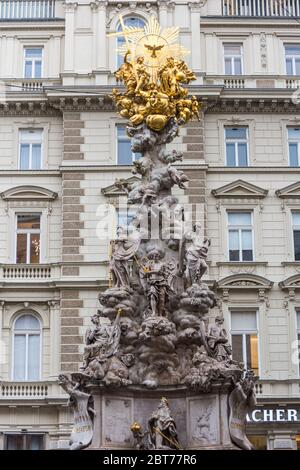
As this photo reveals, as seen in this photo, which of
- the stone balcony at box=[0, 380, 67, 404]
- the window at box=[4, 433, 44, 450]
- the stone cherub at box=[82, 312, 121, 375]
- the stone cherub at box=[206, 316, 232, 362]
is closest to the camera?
the stone cherub at box=[82, 312, 121, 375]

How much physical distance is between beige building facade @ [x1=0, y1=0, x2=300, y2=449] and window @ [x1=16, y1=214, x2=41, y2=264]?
49 millimetres

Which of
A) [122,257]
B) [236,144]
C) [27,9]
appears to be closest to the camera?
[122,257]

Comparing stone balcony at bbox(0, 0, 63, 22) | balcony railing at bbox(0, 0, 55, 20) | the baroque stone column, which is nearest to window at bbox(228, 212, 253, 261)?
the baroque stone column

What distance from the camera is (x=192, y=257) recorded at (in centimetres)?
1903

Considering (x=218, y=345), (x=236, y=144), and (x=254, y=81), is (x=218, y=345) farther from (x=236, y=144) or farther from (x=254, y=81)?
(x=254, y=81)

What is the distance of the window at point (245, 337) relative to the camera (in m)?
31.6

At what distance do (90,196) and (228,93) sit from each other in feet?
20.1

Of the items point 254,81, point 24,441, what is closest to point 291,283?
point 254,81

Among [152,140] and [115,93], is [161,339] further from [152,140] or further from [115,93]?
[115,93]

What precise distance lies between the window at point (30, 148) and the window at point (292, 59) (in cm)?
940

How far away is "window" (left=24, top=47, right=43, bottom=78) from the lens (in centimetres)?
3522

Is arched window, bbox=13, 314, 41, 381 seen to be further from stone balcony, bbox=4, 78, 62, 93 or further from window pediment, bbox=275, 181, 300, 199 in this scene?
window pediment, bbox=275, 181, 300, 199

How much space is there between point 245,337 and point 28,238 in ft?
26.8
